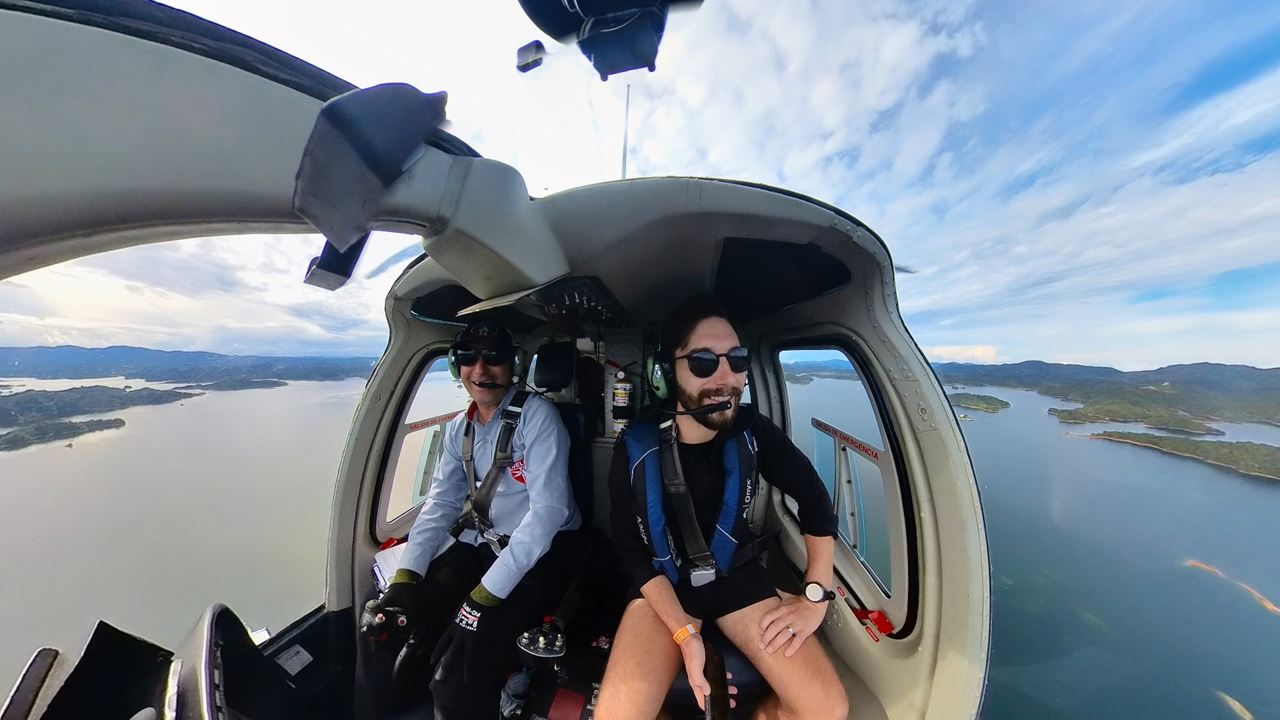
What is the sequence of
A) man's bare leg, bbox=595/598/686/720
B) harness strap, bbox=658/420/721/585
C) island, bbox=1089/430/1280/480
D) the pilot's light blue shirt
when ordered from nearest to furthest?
man's bare leg, bbox=595/598/686/720 → harness strap, bbox=658/420/721/585 → the pilot's light blue shirt → island, bbox=1089/430/1280/480

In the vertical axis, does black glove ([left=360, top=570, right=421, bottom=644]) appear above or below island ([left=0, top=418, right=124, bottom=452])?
below

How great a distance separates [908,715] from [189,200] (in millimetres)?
2568

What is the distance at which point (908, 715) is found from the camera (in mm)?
1411

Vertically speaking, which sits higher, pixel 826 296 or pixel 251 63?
pixel 251 63

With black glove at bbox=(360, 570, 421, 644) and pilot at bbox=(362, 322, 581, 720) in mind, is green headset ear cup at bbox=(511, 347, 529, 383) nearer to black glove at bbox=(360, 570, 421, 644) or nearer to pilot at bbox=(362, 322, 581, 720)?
pilot at bbox=(362, 322, 581, 720)

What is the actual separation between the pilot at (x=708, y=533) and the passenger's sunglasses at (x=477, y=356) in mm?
907

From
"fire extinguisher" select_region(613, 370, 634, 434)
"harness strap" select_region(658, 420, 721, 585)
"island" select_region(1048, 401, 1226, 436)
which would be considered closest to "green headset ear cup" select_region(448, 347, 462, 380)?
"fire extinguisher" select_region(613, 370, 634, 434)

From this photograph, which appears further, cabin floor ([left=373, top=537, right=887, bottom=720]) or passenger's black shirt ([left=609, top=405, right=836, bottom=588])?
passenger's black shirt ([left=609, top=405, right=836, bottom=588])

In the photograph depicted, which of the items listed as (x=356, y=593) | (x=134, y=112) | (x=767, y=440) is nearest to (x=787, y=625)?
(x=767, y=440)

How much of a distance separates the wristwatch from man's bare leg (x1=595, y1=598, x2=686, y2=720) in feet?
1.88

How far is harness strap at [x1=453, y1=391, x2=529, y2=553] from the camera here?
81.7 inches

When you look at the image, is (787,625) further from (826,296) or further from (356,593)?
(356,593)

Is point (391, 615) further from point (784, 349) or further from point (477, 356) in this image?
point (784, 349)

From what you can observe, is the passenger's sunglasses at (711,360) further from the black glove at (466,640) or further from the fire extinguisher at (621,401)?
the black glove at (466,640)
